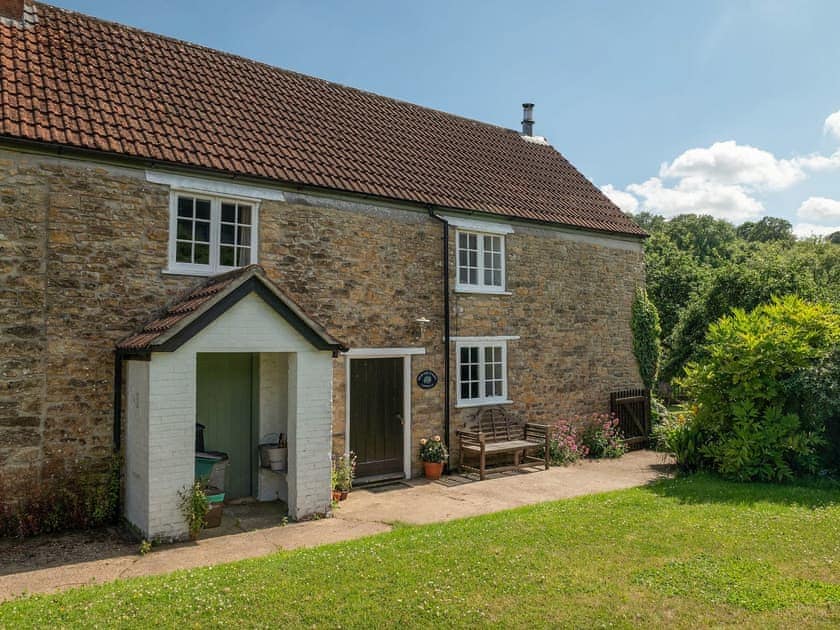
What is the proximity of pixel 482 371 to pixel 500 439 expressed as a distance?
5.20 feet

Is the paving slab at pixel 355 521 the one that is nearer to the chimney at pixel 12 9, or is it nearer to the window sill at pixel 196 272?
the window sill at pixel 196 272

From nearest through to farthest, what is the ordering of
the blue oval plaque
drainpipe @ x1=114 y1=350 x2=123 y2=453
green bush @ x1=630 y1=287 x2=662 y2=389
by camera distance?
drainpipe @ x1=114 y1=350 x2=123 y2=453 → the blue oval plaque → green bush @ x1=630 y1=287 x2=662 y2=389

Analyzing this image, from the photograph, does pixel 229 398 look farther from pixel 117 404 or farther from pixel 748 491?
pixel 748 491

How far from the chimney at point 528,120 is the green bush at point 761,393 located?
32.4 feet

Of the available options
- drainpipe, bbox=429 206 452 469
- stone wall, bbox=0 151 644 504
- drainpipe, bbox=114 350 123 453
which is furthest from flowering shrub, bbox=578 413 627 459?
drainpipe, bbox=114 350 123 453

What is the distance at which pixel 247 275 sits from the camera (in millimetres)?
8875

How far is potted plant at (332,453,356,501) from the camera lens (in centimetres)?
1073

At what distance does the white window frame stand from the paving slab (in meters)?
1.73

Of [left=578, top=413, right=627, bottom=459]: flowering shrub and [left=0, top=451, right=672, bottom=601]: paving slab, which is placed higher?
[left=578, top=413, right=627, bottom=459]: flowering shrub

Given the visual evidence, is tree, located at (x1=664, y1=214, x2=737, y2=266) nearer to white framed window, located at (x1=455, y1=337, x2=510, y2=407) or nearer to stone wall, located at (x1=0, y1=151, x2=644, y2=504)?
stone wall, located at (x1=0, y1=151, x2=644, y2=504)

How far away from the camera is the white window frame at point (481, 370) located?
1340 centimetres

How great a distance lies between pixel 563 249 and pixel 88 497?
11.8 metres

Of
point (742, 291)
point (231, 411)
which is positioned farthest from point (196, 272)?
point (742, 291)

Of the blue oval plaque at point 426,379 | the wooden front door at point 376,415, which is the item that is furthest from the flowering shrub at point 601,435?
the wooden front door at point 376,415
